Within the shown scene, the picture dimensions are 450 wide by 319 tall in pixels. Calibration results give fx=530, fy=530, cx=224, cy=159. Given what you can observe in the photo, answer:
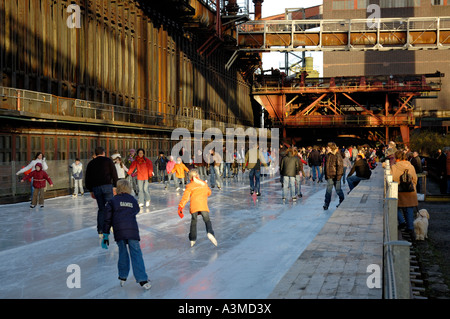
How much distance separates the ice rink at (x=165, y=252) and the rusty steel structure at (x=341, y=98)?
160ft

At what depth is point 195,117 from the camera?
44156 millimetres

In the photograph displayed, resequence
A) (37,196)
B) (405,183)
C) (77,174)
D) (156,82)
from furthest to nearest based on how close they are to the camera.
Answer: (156,82) < (77,174) < (37,196) < (405,183)

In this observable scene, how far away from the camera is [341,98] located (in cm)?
6800

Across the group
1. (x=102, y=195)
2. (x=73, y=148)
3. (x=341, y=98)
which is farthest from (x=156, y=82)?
(x=341, y=98)

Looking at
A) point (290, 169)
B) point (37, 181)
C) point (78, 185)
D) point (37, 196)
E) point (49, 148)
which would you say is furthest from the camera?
point (49, 148)

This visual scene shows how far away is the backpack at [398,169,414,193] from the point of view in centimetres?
1174

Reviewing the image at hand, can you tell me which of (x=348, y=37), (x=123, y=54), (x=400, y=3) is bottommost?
(x=123, y=54)

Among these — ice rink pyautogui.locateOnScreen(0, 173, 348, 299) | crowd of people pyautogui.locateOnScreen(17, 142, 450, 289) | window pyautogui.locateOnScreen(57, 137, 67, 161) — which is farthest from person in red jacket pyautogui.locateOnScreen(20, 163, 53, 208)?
window pyautogui.locateOnScreen(57, 137, 67, 161)

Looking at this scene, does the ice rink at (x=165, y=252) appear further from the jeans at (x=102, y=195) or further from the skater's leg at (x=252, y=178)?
the skater's leg at (x=252, y=178)

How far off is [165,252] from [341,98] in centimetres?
6134

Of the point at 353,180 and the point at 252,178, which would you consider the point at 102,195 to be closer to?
the point at 252,178

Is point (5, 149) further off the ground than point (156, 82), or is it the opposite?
point (156, 82)

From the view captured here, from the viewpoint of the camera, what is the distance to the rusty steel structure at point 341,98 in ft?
205

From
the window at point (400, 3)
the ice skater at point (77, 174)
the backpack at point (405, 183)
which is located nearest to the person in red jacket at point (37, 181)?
the ice skater at point (77, 174)
